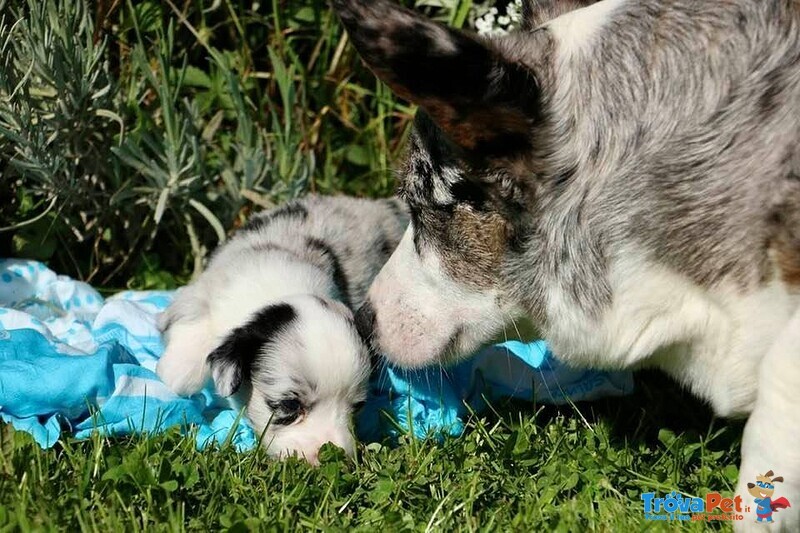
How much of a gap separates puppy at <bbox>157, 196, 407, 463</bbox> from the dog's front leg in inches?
56.2

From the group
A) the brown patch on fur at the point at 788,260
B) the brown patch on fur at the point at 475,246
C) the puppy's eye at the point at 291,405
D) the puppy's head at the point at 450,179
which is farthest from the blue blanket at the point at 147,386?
the brown patch on fur at the point at 788,260

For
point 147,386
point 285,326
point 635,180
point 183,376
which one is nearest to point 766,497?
point 635,180

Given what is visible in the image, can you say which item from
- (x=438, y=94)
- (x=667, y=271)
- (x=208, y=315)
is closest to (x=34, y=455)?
(x=208, y=315)

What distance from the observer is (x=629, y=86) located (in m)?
2.91

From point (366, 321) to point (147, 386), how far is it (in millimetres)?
1045

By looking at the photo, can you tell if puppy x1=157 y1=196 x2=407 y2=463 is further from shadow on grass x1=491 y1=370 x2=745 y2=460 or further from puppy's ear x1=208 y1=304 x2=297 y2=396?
shadow on grass x1=491 y1=370 x2=745 y2=460

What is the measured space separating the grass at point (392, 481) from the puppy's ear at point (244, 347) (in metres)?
0.26

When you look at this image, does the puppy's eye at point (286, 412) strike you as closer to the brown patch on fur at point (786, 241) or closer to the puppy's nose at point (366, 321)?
the puppy's nose at point (366, 321)

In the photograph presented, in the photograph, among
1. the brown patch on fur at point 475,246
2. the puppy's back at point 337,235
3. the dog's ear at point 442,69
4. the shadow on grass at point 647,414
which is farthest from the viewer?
the puppy's back at point 337,235

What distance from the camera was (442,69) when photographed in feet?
8.79

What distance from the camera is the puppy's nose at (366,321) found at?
348 centimetres

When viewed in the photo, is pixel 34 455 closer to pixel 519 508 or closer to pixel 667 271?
pixel 519 508

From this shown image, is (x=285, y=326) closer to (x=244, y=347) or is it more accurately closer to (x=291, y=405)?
(x=244, y=347)

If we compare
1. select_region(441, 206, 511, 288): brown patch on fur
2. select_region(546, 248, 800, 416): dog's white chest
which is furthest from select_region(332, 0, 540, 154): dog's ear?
select_region(546, 248, 800, 416): dog's white chest
